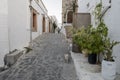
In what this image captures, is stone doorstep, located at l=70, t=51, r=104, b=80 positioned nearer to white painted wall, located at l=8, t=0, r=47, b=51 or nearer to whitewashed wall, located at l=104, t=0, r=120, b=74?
whitewashed wall, located at l=104, t=0, r=120, b=74

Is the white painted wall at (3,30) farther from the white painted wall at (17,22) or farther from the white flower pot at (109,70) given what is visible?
the white flower pot at (109,70)

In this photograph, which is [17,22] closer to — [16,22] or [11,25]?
[16,22]

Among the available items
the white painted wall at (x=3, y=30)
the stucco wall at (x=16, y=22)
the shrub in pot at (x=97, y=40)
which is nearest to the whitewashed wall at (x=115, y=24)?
the shrub in pot at (x=97, y=40)

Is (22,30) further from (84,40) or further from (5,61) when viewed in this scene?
(84,40)

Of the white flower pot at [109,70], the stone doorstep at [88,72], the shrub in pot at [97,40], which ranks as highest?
the shrub in pot at [97,40]

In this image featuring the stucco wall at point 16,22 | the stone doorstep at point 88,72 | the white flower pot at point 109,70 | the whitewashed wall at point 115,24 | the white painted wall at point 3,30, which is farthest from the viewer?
the stucco wall at point 16,22

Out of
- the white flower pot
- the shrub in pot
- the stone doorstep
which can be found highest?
the shrub in pot

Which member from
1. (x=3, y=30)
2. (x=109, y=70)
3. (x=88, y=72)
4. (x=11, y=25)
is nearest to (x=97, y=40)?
(x=88, y=72)

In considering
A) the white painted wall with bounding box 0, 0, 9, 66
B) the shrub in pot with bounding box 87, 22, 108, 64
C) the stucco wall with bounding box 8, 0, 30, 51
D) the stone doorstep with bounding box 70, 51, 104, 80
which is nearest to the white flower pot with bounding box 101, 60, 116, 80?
the stone doorstep with bounding box 70, 51, 104, 80

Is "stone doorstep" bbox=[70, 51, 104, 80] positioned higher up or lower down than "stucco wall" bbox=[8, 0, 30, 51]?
lower down

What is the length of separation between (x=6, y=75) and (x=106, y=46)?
2.29 metres

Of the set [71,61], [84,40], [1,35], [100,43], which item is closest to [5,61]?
[1,35]

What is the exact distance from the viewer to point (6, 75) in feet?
12.5

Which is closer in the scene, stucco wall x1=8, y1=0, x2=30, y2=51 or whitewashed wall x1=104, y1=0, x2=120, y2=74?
whitewashed wall x1=104, y1=0, x2=120, y2=74
